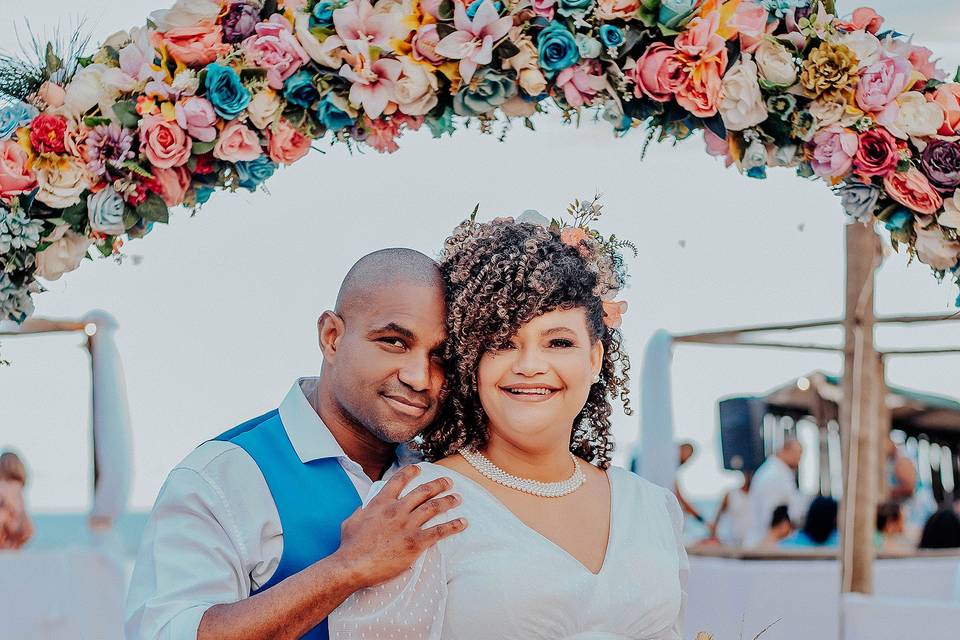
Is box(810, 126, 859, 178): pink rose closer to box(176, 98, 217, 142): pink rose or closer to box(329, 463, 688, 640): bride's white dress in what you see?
box(329, 463, 688, 640): bride's white dress

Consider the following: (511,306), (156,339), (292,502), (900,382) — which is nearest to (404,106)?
(511,306)

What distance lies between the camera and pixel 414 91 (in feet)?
10.5

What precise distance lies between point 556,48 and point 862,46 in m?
0.86

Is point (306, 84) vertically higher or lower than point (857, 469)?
higher

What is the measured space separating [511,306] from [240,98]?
3.24 feet

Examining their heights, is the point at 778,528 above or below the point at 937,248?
below

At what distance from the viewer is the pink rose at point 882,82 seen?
3232 mm

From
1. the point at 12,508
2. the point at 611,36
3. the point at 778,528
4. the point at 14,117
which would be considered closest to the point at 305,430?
the point at 14,117

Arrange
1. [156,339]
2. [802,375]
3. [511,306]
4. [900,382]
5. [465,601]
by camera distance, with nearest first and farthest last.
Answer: [465,601] < [511,306] < [156,339] < [802,375] < [900,382]

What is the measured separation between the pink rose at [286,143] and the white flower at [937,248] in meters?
1.80

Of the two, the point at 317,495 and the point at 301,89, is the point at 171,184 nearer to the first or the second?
the point at 301,89

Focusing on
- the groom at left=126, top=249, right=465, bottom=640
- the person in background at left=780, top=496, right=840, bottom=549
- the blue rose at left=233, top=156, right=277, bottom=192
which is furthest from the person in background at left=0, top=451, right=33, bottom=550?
the person in background at left=780, top=496, right=840, bottom=549

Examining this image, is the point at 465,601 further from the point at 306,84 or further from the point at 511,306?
the point at 306,84

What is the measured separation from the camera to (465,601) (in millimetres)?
2678
